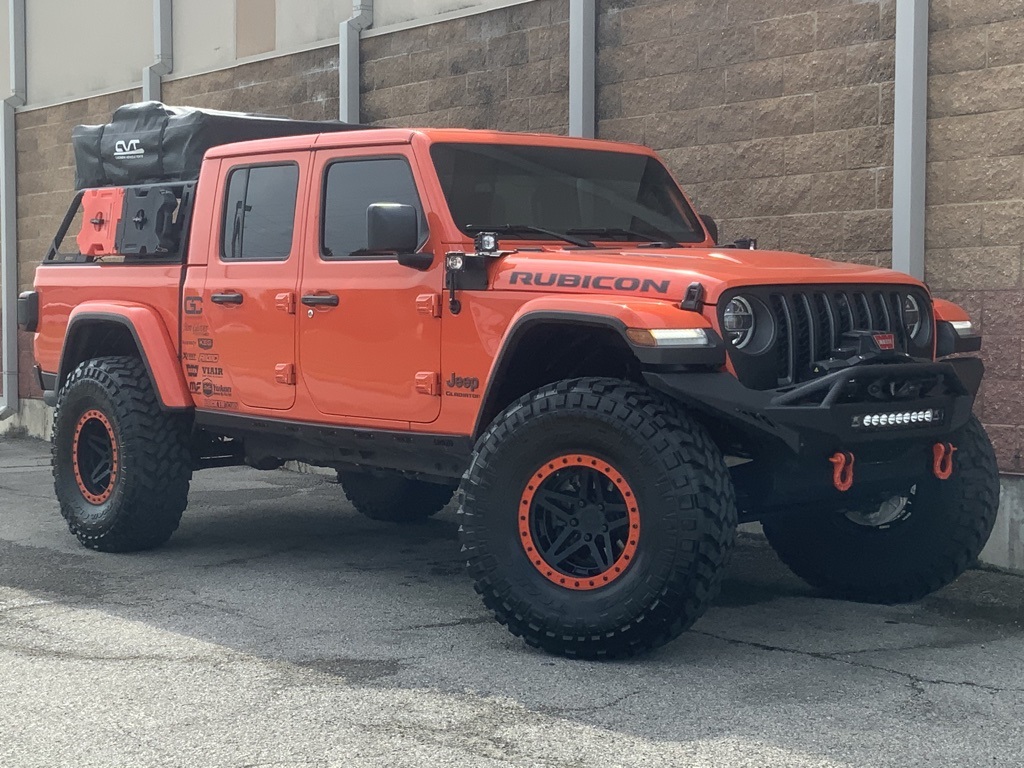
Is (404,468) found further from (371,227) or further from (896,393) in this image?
(896,393)

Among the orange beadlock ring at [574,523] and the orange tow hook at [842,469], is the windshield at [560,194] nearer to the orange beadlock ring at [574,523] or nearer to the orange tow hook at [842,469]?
the orange beadlock ring at [574,523]

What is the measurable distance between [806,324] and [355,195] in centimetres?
230

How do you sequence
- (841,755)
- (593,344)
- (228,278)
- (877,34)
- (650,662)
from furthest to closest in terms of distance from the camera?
(877,34), (228,278), (593,344), (650,662), (841,755)

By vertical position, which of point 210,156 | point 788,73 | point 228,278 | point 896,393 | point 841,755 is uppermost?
point 788,73

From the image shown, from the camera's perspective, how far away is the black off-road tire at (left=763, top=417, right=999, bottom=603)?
6.23 meters

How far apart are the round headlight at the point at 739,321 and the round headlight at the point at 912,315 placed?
3.31 feet

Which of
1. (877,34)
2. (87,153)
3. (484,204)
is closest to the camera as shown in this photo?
(484,204)

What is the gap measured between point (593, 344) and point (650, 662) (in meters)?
A: 1.35

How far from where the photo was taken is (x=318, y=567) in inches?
299

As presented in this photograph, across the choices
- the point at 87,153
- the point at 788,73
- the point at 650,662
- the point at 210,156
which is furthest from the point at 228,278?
the point at 788,73

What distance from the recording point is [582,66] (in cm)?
1002

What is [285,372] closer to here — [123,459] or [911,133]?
[123,459]

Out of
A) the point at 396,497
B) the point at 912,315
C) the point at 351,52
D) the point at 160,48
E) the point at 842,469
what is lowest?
the point at 396,497

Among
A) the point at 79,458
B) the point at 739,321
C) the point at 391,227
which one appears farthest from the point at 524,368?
the point at 79,458
